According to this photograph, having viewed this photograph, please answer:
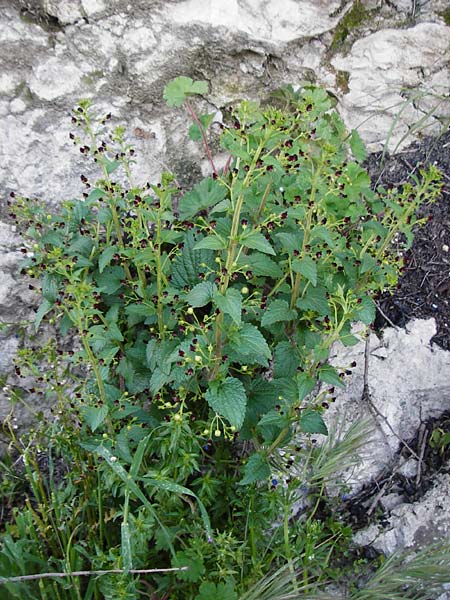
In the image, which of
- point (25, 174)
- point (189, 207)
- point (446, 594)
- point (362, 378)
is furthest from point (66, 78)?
point (446, 594)

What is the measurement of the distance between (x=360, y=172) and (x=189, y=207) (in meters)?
0.77

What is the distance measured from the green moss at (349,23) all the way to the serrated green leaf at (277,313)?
5.68ft

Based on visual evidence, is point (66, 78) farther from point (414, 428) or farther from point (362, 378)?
point (414, 428)

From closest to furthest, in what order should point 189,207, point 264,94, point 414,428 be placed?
point 189,207 < point 414,428 < point 264,94

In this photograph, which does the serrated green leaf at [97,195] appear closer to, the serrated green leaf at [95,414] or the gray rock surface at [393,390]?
the serrated green leaf at [95,414]

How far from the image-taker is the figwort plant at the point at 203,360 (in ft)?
7.16

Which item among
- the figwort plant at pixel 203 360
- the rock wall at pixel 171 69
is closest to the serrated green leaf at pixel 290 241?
the figwort plant at pixel 203 360

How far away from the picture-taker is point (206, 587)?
7.31 feet

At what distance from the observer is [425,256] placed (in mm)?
3293

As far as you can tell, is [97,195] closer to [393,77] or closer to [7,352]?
[7,352]

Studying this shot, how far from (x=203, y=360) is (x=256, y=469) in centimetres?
49

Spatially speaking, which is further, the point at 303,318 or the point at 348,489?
the point at 348,489

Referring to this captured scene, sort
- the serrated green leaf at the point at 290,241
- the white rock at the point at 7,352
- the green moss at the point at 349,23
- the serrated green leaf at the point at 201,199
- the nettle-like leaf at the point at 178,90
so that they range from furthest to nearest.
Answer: the green moss at the point at 349,23 → the white rock at the point at 7,352 → the nettle-like leaf at the point at 178,90 → the serrated green leaf at the point at 201,199 → the serrated green leaf at the point at 290,241

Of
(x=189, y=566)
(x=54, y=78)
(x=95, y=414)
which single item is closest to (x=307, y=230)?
(x=95, y=414)
